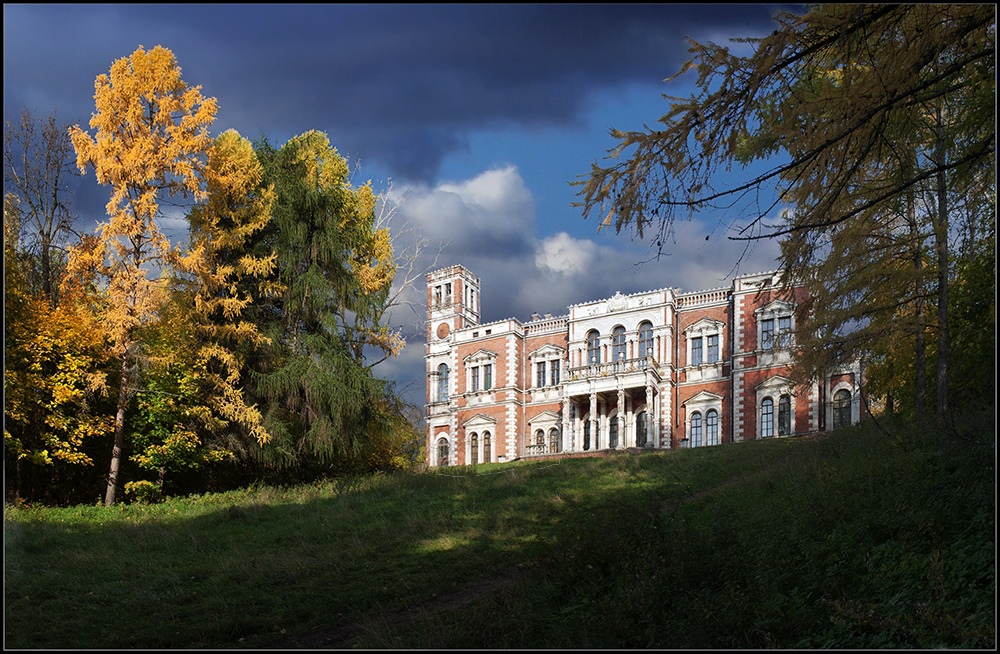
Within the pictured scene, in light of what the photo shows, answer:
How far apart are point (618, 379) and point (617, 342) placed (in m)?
2.66

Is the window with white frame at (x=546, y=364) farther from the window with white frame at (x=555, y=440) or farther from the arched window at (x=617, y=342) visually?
the arched window at (x=617, y=342)

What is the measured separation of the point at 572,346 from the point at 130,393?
27.5 m

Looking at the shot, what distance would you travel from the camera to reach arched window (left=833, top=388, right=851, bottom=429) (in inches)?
1487

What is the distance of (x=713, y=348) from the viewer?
42.8 meters

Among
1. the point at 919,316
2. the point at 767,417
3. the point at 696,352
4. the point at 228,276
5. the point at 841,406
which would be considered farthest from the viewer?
→ the point at 696,352

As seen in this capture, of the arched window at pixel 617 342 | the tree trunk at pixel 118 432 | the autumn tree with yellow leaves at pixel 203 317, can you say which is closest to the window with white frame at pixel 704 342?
the arched window at pixel 617 342

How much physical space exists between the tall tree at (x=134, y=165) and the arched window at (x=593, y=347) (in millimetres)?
27032

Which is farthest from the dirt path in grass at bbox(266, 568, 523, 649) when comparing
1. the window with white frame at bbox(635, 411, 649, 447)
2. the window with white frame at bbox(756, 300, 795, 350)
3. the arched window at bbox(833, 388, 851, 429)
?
the window with white frame at bbox(635, 411, 649, 447)

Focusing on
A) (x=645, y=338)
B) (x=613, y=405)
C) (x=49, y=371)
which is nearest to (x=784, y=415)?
(x=645, y=338)

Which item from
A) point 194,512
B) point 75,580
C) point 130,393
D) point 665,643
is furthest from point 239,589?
point 130,393

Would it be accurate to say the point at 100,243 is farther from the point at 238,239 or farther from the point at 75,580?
the point at 75,580

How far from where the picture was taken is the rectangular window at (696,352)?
1695 inches

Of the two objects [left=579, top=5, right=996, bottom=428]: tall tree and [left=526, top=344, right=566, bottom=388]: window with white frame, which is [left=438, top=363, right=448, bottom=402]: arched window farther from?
[left=579, top=5, right=996, bottom=428]: tall tree

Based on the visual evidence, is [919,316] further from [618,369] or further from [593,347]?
[593,347]
